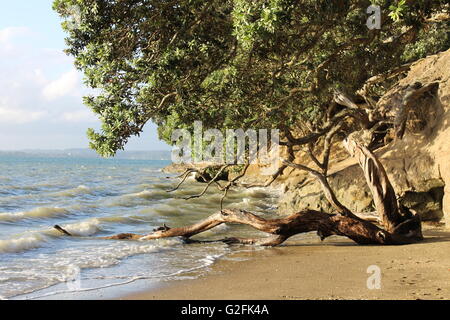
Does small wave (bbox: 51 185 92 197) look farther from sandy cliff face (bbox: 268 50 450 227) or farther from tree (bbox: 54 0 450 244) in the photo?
sandy cliff face (bbox: 268 50 450 227)

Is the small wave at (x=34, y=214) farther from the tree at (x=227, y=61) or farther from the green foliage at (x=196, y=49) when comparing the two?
the green foliage at (x=196, y=49)

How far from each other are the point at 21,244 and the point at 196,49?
7053 mm

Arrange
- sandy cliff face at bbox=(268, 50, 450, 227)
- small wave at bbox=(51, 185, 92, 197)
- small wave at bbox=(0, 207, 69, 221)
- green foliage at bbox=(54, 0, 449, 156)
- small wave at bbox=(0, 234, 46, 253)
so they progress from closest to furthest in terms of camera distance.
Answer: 1. green foliage at bbox=(54, 0, 449, 156)
2. small wave at bbox=(0, 234, 46, 253)
3. sandy cliff face at bbox=(268, 50, 450, 227)
4. small wave at bbox=(0, 207, 69, 221)
5. small wave at bbox=(51, 185, 92, 197)

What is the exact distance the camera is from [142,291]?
870 centimetres

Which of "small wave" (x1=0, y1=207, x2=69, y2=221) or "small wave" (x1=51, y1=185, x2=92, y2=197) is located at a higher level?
"small wave" (x1=51, y1=185, x2=92, y2=197)

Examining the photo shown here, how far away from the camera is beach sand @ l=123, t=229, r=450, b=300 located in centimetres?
763

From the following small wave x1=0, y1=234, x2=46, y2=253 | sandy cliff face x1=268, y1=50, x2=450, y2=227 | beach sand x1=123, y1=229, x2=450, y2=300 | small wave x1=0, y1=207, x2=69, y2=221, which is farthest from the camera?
small wave x1=0, y1=207, x2=69, y2=221

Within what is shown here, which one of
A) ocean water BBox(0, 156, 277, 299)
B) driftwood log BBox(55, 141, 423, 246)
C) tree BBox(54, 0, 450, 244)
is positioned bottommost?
ocean water BBox(0, 156, 277, 299)

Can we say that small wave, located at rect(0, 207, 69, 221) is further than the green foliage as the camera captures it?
Yes

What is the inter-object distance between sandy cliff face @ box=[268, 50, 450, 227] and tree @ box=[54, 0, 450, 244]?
494 mm

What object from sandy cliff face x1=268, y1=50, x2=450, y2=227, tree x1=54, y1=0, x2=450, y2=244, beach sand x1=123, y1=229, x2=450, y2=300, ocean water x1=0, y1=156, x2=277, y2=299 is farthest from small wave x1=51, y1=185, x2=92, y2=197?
beach sand x1=123, y1=229, x2=450, y2=300

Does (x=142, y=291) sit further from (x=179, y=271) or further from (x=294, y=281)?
(x=294, y=281)

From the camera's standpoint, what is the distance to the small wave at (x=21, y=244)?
43.7 feet

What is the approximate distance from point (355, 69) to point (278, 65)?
309 centimetres
